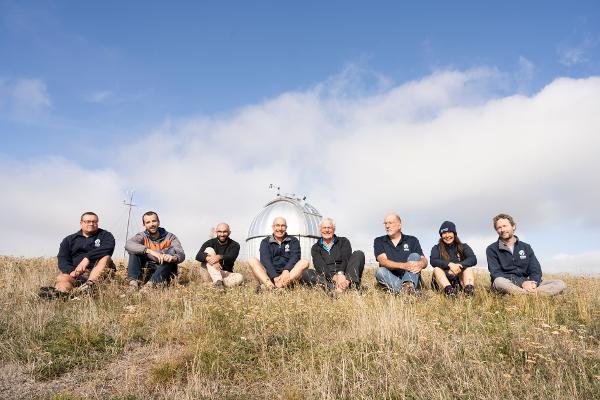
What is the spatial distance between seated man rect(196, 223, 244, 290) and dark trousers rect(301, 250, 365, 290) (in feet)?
5.11

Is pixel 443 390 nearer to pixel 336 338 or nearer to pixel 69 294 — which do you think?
pixel 336 338

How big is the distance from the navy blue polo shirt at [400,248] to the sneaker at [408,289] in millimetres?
721

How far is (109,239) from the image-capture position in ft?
28.5

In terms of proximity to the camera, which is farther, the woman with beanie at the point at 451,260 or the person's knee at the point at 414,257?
the person's knee at the point at 414,257

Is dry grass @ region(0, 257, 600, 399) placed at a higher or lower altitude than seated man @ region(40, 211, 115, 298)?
lower

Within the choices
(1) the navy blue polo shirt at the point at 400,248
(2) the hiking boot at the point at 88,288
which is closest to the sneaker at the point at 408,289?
(1) the navy blue polo shirt at the point at 400,248

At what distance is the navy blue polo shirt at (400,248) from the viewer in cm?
852

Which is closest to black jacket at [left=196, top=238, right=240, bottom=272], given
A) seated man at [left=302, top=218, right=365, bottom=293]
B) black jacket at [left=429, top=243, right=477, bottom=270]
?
seated man at [left=302, top=218, right=365, bottom=293]

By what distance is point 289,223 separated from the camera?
24.5 metres

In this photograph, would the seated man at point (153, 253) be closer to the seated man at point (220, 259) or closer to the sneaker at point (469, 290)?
the seated man at point (220, 259)

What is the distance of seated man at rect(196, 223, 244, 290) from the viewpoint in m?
9.02

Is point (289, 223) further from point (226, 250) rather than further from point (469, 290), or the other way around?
point (469, 290)

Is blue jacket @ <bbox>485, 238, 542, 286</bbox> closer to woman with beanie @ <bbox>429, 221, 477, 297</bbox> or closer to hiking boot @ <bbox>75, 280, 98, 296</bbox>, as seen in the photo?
woman with beanie @ <bbox>429, 221, 477, 297</bbox>

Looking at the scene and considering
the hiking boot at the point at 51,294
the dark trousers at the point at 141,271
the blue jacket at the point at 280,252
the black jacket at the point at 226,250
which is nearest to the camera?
the hiking boot at the point at 51,294
